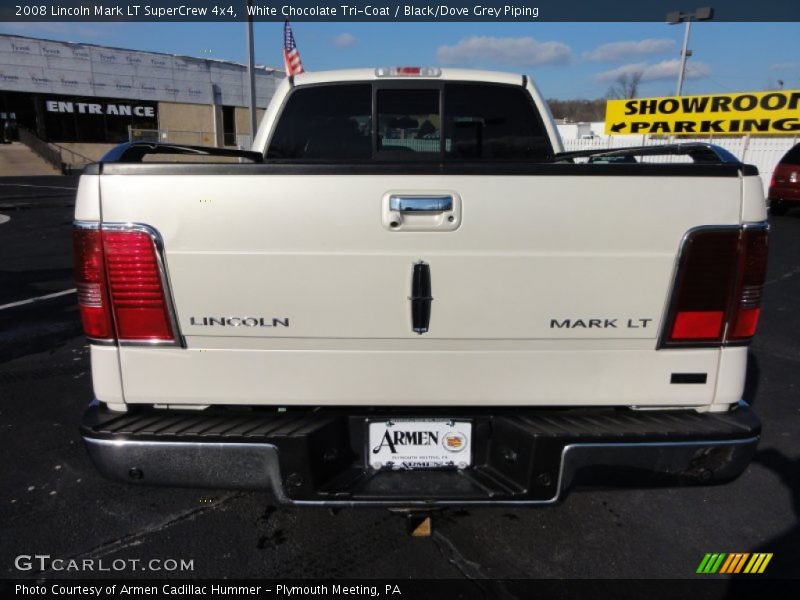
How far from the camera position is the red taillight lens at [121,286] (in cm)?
197

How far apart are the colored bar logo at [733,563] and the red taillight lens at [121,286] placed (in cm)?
243

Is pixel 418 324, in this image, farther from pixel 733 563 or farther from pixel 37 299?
pixel 37 299

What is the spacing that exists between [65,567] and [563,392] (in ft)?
7.25

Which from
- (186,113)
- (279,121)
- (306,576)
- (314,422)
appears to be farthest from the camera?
(186,113)

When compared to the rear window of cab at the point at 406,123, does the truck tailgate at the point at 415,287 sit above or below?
below

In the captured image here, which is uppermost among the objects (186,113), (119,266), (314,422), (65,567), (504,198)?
(186,113)

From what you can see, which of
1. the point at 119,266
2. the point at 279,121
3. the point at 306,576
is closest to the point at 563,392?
the point at 306,576

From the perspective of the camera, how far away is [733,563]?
2518mm

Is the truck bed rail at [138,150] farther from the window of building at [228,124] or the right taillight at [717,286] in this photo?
the window of building at [228,124]

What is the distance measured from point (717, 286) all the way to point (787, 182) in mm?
14754

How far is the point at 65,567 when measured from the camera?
8.04 ft

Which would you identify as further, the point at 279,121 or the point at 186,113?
the point at 186,113

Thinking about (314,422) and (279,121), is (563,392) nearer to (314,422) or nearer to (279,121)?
(314,422)
